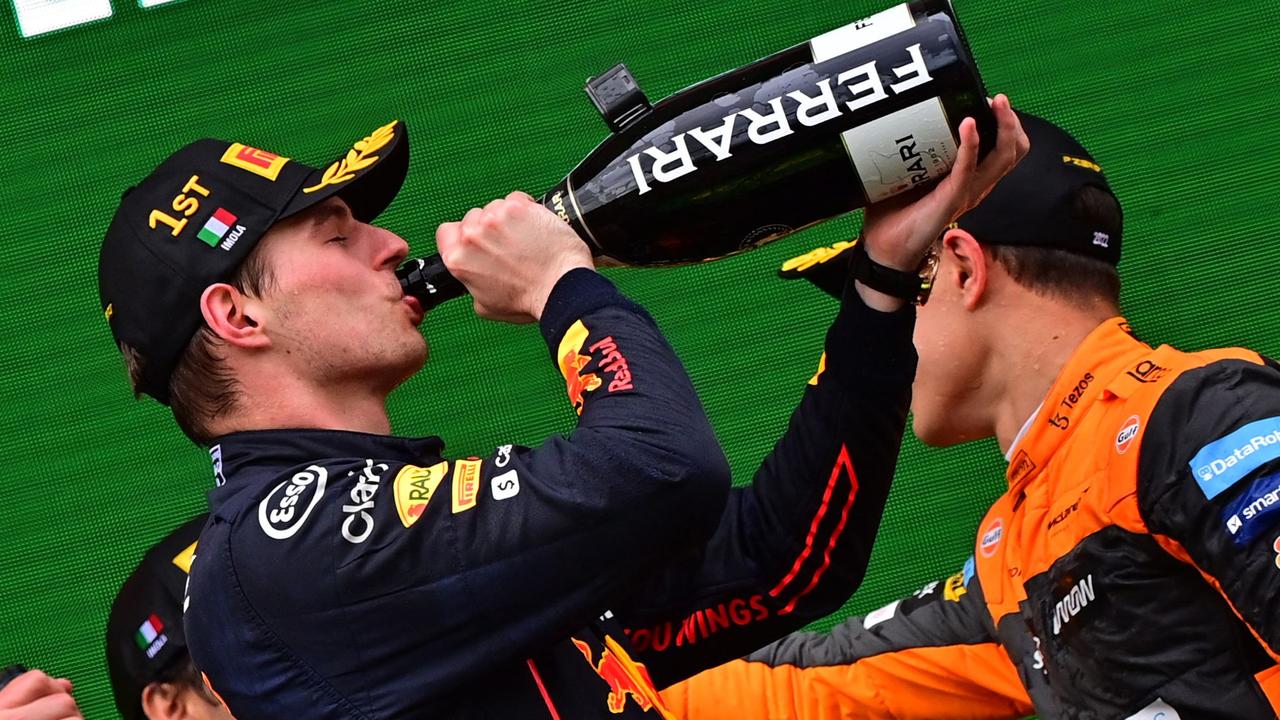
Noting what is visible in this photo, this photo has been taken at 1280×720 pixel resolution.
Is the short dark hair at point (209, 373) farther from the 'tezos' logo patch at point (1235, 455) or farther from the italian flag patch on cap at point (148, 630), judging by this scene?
the 'tezos' logo patch at point (1235, 455)

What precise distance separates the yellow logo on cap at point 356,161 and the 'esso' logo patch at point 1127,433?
0.80 metres

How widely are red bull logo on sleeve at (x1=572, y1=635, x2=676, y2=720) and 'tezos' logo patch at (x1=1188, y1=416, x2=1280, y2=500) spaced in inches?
21.4

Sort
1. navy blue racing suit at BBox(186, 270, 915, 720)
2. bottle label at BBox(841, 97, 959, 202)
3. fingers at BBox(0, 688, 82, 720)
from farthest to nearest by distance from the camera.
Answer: fingers at BBox(0, 688, 82, 720)
bottle label at BBox(841, 97, 959, 202)
navy blue racing suit at BBox(186, 270, 915, 720)

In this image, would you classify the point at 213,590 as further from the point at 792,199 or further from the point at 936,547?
the point at 936,547

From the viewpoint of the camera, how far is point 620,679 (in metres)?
1.33

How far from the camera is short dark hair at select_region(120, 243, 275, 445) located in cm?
139

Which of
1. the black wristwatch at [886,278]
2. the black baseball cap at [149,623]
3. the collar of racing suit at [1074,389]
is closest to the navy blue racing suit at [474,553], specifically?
the black wristwatch at [886,278]

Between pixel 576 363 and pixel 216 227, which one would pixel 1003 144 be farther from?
pixel 216 227

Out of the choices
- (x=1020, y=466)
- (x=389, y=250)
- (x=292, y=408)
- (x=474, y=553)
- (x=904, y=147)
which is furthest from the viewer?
(x=1020, y=466)

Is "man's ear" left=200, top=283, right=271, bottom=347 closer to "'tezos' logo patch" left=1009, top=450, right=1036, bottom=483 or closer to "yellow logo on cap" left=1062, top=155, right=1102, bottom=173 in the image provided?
"'tezos' logo patch" left=1009, top=450, right=1036, bottom=483

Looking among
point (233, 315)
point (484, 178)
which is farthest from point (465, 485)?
point (484, 178)

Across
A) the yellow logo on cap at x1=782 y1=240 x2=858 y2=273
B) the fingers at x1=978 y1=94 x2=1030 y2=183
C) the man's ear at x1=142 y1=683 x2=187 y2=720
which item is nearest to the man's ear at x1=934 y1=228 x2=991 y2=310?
the yellow logo on cap at x1=782 y1=240 x2=858 y2=273

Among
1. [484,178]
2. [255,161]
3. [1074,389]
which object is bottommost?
[1074,389]

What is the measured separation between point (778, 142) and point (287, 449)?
49cm
